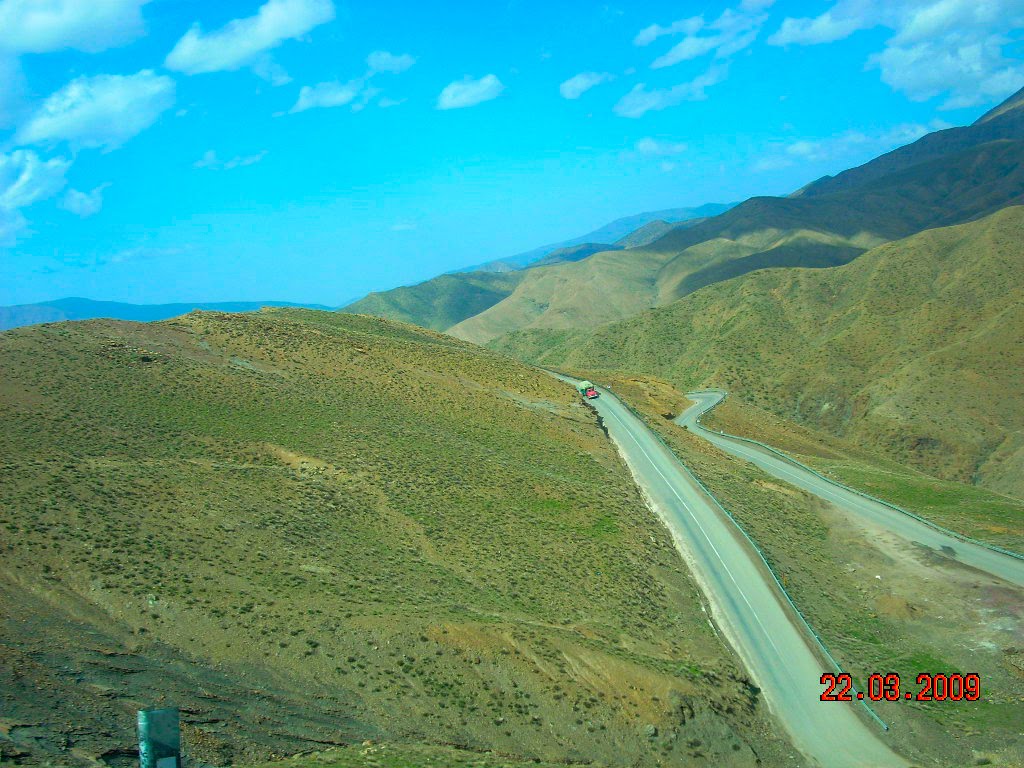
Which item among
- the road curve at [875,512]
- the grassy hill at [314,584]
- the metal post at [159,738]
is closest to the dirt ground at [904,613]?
the road curve at [875,512]

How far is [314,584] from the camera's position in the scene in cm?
2108

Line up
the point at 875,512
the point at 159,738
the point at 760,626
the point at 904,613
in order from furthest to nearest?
the point at 875,512
the point at 904,613
the point at 760,626
the point at 159,738

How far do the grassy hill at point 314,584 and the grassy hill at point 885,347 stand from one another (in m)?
49.1

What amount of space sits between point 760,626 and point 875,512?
17798 mm

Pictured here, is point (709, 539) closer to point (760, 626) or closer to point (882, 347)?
point (760, 626)

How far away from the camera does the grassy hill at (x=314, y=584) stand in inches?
601

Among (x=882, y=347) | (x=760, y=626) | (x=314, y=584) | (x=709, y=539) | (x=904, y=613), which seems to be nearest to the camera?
(x=314, y=584)

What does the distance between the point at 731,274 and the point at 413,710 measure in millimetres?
174672

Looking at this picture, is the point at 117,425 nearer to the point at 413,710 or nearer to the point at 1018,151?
the point at 413,710

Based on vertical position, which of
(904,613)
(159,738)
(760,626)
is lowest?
(904,613)

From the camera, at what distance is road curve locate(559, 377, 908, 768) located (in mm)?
19312

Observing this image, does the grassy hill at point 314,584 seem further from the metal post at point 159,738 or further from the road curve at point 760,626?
the metal post at point 159,738

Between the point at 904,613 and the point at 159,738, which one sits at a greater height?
the point at 159,738

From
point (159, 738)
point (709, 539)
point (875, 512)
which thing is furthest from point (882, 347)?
point (159, 738)
